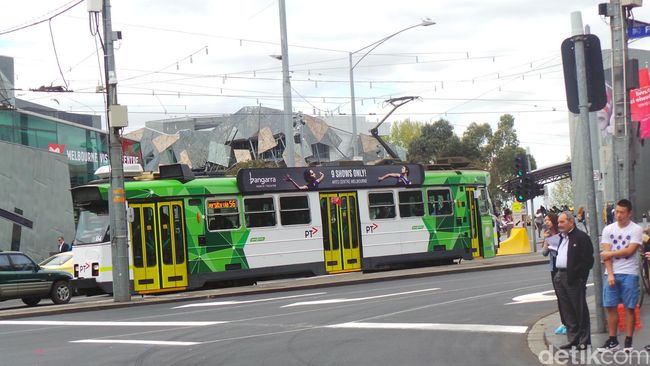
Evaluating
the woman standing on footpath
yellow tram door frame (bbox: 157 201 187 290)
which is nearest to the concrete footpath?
the woman standing on footpath

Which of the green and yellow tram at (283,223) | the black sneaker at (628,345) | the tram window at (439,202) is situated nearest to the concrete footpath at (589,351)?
the black sneaker at (628,345)

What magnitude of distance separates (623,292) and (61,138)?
131 feet

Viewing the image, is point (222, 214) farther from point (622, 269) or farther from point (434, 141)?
point (434, 141)

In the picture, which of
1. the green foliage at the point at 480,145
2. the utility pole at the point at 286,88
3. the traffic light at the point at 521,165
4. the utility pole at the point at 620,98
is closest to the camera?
the utility pole at the point at 620,98

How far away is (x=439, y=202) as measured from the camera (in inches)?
1140

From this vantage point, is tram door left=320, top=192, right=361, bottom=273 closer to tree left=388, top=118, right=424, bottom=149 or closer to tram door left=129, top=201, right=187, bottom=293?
tram door left=129, top=201, right=187, bottom=293

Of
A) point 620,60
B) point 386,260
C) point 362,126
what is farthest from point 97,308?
point 362,126

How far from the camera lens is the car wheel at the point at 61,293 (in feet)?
78.3

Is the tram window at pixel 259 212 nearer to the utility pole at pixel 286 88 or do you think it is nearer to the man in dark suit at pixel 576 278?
the utility pole at pixel 286 88

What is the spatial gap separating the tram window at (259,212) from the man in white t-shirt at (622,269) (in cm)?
1571

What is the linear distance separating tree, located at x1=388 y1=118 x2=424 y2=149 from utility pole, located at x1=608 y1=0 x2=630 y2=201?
333 feet

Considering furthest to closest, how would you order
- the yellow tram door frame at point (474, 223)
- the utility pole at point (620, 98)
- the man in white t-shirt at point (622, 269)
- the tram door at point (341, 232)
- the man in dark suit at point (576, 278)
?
1. the yellow tram door frame at point (474, 223)
2. the tram door at point (341, 232)
3. the utility pole at point (620, 98)
4. the man in dark suit at point (576, 278)
5. the man in white t-shirt at point (622, 269)

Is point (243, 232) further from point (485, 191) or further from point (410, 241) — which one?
point (485, 191)

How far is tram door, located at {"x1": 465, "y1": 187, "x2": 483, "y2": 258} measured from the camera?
96.9 feet
